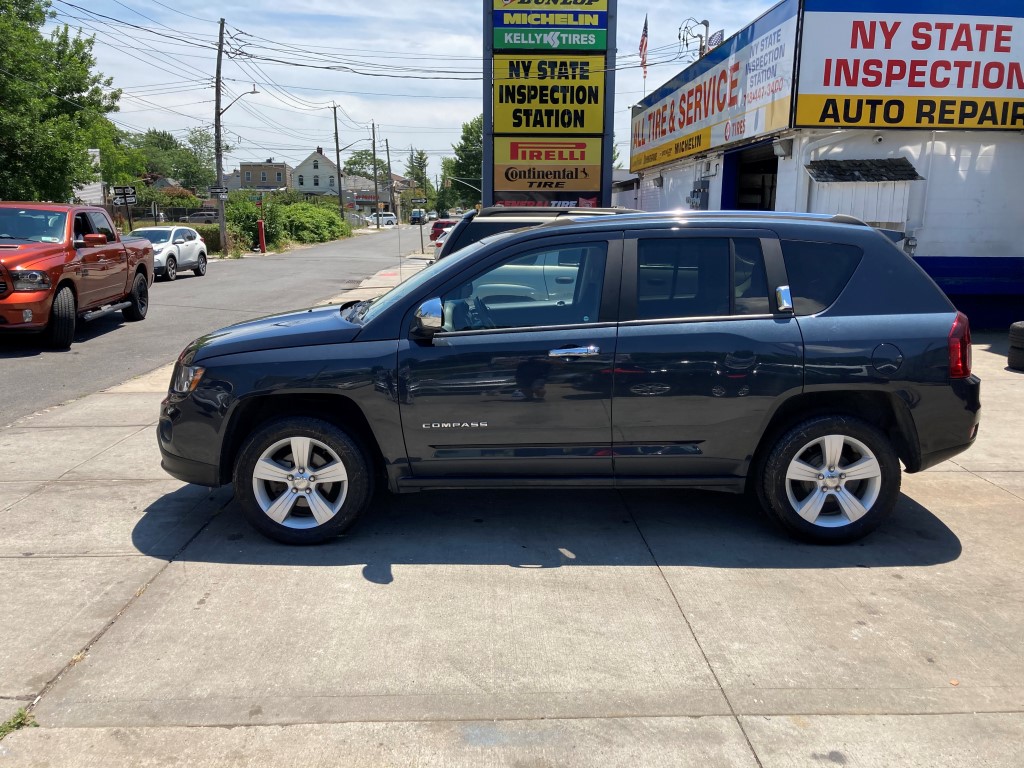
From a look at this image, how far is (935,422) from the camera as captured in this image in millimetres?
4594

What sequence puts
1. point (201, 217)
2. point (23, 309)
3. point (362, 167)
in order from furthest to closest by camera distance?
1. point (362, 167)
2. point (201, 217)
3. point (23, 309)

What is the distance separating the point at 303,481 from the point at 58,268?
8.23 metres

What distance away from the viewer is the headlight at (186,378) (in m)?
4.59

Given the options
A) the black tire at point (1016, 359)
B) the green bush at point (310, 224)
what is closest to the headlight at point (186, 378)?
the black tire at point (1016, 359)

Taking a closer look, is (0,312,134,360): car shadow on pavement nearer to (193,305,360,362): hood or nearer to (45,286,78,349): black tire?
(45,286,78,349): black tire

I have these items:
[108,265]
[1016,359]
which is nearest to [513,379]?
[1016,359]

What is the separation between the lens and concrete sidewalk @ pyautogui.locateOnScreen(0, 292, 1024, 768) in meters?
2.98

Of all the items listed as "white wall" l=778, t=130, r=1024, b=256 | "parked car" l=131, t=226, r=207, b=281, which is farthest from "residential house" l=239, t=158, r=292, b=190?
"white wall" l=778, t=130, r=1024, b=256

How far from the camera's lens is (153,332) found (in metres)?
13.4

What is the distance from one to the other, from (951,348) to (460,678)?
3209mm

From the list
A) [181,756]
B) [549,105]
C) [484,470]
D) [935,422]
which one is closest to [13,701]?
[181,756]

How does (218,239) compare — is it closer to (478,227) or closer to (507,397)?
(478,227)

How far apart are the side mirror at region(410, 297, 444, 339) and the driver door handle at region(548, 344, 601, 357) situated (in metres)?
0.63

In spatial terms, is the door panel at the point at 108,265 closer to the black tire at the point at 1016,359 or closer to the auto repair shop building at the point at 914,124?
the auto repair shop building at the point at 914,124
